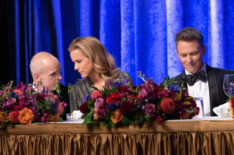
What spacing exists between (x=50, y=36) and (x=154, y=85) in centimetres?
285

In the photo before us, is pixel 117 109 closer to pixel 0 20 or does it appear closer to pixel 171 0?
pixel 171 0

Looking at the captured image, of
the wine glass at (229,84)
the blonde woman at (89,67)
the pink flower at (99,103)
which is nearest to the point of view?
the pink flower at (99,103)

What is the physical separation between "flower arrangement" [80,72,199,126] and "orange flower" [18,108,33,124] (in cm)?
31

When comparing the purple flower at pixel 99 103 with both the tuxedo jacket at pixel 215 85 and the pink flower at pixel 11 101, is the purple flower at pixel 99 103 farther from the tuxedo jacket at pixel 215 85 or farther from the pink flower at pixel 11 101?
the tuxedo jacket at pixel 215 85

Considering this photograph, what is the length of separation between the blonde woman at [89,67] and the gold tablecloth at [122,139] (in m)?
1.21

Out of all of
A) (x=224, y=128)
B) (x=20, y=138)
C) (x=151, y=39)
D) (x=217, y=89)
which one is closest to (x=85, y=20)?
(x=151, y=39)

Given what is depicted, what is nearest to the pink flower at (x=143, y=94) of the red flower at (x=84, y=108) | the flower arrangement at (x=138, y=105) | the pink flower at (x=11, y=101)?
the flower arrangement at (x=138, y=105)

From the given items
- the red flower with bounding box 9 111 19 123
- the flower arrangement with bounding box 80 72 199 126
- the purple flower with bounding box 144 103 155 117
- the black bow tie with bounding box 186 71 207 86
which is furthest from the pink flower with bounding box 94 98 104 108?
the black bow tie with bounding box 186 71 207 86

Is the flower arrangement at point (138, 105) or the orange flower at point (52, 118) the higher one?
the flower arrangement at point (138, 105)

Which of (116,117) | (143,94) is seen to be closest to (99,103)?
(116,117)

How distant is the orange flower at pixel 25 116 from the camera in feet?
6.14

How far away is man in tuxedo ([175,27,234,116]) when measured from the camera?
2957mm

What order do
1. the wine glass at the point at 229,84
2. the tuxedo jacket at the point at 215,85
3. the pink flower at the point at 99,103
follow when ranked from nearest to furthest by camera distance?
the pink flower at the point at 99,103 < the wine glass at the point at 229,84 < the tuxedo jacket at the point at 215,85

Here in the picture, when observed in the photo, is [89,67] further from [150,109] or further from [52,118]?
[150,109]
